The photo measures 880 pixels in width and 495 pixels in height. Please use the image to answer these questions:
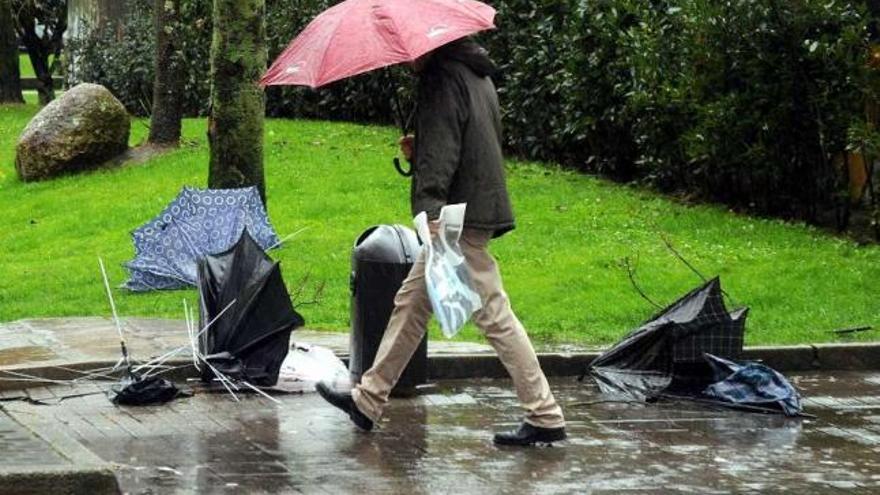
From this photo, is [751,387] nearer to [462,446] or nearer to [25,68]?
[462,446]

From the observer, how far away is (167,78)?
1844 centimetres

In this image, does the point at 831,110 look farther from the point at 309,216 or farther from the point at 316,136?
the point at 316,136

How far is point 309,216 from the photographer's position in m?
14.9

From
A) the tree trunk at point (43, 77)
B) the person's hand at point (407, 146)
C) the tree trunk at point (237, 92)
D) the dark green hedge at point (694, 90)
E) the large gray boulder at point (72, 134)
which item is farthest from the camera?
the tree trunk at point (43, 77)

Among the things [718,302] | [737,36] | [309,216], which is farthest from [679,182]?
[718,302]

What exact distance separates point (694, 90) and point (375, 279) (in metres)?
6.80

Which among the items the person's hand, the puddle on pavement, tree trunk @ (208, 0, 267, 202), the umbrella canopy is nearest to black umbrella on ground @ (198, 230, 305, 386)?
the puddle on pavement

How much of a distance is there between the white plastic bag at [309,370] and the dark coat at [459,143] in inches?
69.3

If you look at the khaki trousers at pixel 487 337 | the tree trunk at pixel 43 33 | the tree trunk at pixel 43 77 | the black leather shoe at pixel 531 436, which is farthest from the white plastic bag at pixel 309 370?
the tree trunk at pixel 43 77

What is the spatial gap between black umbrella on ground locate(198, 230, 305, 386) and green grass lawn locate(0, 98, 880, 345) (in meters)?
1.89

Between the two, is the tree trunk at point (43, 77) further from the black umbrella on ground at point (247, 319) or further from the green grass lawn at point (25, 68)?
the black umbrella on ground at point (247, 319)

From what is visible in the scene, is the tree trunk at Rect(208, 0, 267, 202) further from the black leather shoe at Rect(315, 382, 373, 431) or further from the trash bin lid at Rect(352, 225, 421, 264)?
the black leather shoe at Rect(315, 382, 373, 431)

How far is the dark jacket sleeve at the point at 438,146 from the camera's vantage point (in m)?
7.40

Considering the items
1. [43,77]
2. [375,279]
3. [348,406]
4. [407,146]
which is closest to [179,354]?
[375,279]
